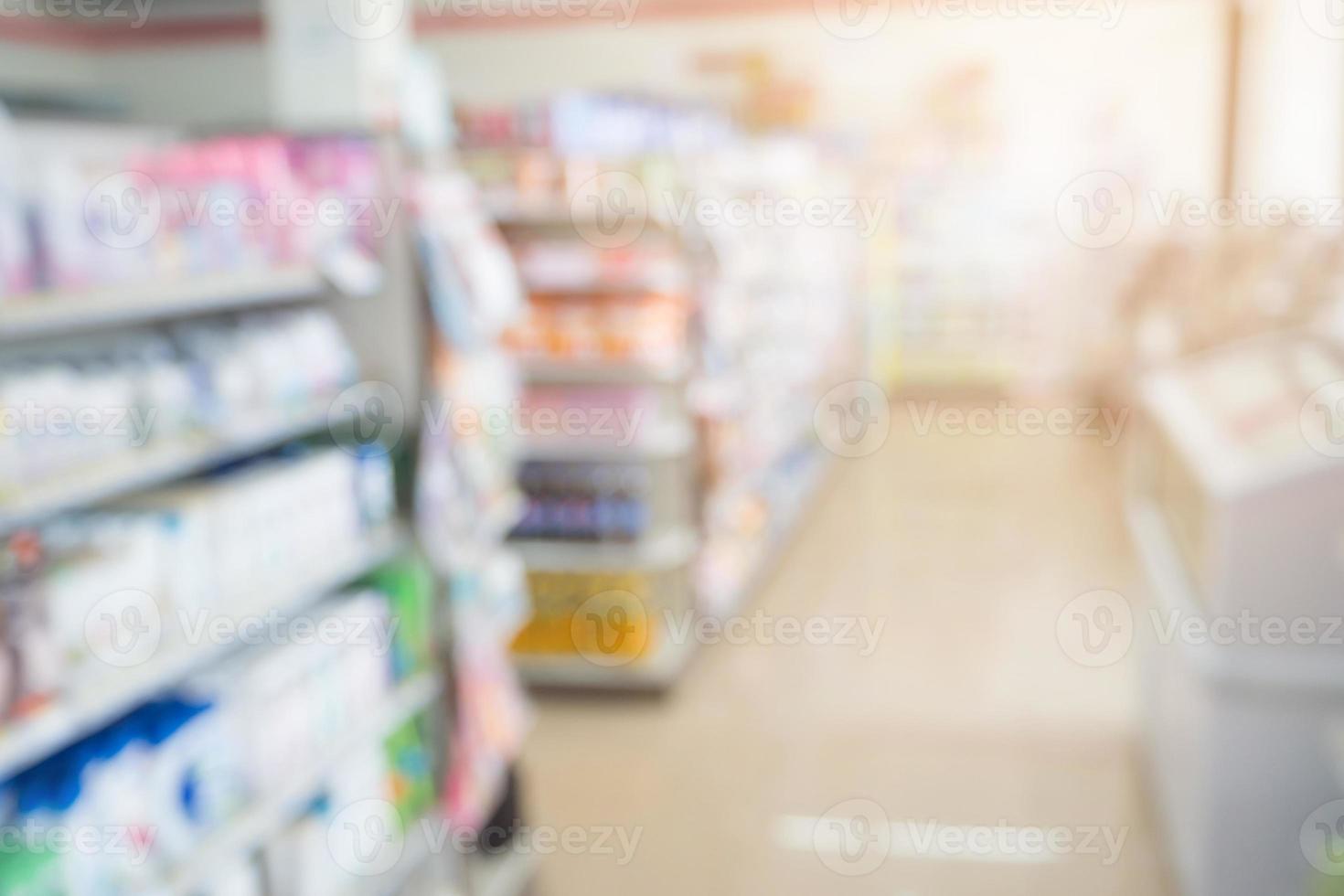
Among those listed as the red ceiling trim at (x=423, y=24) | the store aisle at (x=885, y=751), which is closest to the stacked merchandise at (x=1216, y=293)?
the store aisle at (x=885, y=751)

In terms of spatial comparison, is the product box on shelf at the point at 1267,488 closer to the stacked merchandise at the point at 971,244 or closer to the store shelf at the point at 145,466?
the store shelf at the point at 145,466

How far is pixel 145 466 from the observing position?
232 cm

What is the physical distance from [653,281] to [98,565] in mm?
2899

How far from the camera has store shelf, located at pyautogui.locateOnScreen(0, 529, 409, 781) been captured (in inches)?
77.4

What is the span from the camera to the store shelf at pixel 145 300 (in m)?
1.98

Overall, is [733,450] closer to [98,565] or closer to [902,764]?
[902,764]

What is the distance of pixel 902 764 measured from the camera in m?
4.24

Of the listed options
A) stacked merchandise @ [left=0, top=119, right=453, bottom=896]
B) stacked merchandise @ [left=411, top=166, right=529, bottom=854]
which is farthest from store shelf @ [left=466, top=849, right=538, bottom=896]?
stacked merchandise @ [left=0, top=119, right=453, bottom=896]

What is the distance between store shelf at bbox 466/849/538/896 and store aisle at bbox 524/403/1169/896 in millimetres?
85

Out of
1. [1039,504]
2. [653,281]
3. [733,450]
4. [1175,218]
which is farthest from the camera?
[1175,218]

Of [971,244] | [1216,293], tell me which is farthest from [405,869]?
[971,244]

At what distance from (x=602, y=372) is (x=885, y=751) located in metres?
1.70

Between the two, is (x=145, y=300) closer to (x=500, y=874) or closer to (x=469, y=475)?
(x=469, y=475)

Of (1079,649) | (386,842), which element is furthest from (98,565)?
(1079,649)
